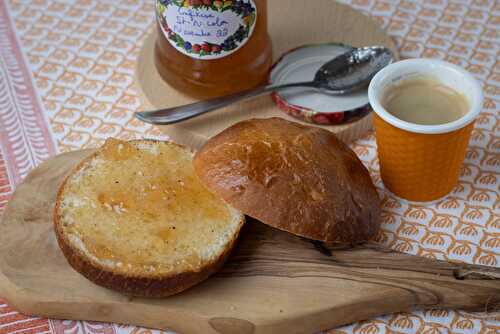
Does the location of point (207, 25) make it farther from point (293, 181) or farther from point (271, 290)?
point (271, 290)

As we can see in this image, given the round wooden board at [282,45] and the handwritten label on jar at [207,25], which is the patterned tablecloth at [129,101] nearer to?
the round wooden board at [282,45]

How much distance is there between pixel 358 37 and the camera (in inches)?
98.6

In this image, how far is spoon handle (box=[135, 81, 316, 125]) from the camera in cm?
215

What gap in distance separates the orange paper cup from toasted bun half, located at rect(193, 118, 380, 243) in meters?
0.12

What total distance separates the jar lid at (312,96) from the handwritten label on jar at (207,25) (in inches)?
9.1

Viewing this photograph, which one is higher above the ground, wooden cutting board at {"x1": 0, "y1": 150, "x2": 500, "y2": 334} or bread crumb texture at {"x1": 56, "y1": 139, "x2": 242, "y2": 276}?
bread crumb texture at {"x1": 56, "y1": 139, "x2": 242, "y2": 276}

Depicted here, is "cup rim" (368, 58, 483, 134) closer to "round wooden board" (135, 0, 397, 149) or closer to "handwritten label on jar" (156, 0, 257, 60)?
"round wooden board" (135, 0, 397, 149)

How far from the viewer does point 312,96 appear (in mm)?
2254

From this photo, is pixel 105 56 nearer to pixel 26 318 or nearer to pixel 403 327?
pixel 26 318

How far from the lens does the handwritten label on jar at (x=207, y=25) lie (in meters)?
2.04

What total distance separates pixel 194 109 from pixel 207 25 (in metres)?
0.26

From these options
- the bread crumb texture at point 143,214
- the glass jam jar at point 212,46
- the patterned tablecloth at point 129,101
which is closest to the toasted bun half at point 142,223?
the bread crumb texture at point 143,214

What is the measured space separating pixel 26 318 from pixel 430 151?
3.67ft

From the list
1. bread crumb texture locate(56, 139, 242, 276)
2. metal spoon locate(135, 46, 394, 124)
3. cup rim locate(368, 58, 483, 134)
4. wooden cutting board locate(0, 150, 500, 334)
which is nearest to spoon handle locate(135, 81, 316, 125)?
metal spoon locate(135, 46, 394, 124)
